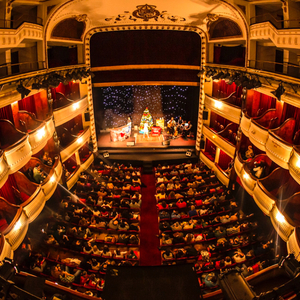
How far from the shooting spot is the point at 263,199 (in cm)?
842

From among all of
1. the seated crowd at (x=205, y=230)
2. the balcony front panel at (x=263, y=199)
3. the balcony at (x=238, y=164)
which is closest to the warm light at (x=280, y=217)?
the balcony front panel at (x=263, y=199)

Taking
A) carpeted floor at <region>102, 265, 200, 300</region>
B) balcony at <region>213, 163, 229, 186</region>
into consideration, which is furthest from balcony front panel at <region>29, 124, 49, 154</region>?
balcony at <region>213, 163, 229, 186</region>

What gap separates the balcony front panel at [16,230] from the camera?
660 centimetres

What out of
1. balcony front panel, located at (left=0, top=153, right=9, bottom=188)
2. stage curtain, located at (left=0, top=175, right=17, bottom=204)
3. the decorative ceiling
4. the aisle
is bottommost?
the aisle

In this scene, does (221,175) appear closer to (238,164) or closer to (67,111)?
(238,164)

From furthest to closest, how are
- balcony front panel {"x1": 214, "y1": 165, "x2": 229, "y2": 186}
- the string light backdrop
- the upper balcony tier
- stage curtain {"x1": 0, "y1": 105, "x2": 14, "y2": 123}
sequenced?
the string light backdrop, balcony front panel {"x1": 214, "y1": 165, "x2": 229, "y2": 186}, stage curtain {"x1": 0, "y1": 105, "x2": 14, "y2": 123}, the upper balcony tier

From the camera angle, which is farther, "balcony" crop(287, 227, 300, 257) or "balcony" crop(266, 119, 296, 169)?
"balcony" crop(266, 119, 296, 169)

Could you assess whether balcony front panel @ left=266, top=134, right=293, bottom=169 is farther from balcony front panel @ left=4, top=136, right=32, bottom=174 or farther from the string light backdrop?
the string light backdrop

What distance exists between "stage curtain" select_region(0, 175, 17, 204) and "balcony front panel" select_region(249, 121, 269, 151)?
879 cm

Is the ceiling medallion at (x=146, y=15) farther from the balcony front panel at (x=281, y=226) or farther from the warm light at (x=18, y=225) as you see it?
the warm light at (x=18, y=225)

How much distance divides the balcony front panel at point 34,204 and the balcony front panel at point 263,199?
7.45 meters

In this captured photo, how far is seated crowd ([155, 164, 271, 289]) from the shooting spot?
7.68 metres

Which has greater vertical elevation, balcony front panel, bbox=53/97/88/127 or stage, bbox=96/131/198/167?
balcony front panel, bbox=53/97/88/127

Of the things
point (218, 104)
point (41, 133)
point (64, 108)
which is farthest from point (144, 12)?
point (41, 133)
